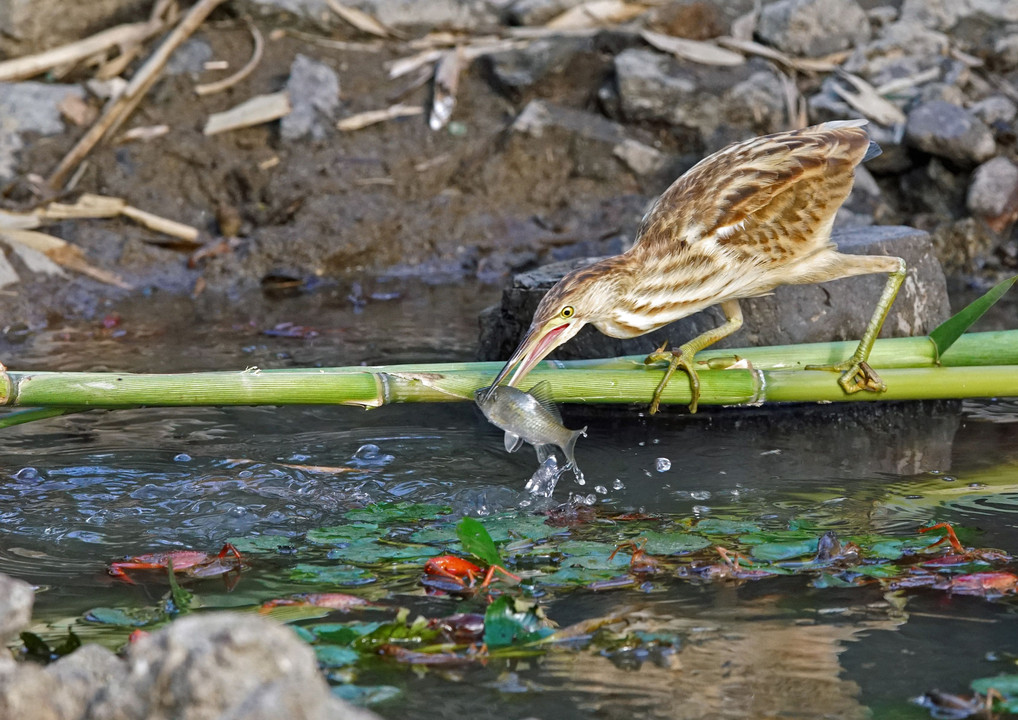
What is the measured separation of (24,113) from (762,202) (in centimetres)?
547

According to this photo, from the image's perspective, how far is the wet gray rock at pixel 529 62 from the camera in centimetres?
862

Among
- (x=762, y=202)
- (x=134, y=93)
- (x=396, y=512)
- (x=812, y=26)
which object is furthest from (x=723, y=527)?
(x=812, y=26)

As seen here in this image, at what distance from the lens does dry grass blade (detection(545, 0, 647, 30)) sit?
8.98 meters

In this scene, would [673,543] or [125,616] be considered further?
[673,543]

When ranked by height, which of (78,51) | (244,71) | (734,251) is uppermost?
(78,51)

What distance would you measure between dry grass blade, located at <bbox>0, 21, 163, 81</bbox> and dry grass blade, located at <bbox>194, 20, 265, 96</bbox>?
541 mm

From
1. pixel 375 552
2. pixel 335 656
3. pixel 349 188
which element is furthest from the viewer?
pixel 349 188

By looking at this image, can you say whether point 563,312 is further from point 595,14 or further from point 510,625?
point 595,14

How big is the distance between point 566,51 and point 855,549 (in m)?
5.69

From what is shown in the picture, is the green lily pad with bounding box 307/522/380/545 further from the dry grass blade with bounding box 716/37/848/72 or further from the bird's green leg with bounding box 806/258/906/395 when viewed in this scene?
the dry grass blade with bounding box 716/37/848/72

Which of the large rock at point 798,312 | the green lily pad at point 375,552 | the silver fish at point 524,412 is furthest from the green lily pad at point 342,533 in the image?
the large rock at point 798,312

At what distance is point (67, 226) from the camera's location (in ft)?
25.5

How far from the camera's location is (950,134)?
26.8ft

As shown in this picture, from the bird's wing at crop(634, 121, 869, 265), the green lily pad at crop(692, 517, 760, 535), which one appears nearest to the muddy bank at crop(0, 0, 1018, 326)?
the bird's wing at crop(634, 121, 869, 265)
